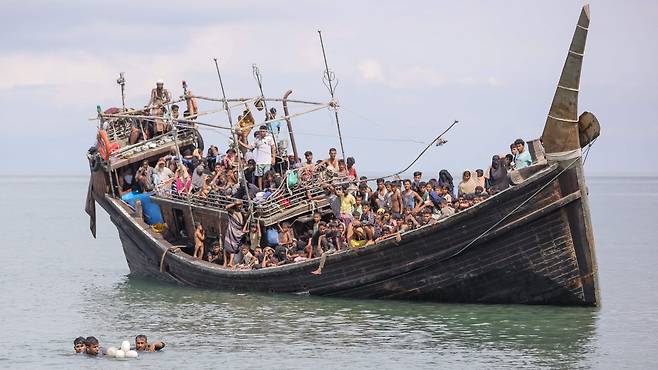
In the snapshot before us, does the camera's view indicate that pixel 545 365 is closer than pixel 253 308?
Yes

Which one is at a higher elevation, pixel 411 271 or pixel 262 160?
pixel 262 160

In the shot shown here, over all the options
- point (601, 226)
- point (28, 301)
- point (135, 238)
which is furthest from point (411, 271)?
point (601, 226)

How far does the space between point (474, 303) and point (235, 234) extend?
18.8 ft

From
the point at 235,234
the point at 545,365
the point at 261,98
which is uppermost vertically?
the point at 261,98

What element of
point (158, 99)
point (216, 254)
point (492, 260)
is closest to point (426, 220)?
point (492, 260)

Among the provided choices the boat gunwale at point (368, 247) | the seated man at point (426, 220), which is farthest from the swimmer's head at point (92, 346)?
the seated man at point (426, 220)

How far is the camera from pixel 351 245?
89.2 ft

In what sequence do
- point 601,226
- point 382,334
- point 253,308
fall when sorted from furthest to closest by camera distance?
point 601,226, point 253,308, point 382,334

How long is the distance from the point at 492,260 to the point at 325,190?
5130 mm

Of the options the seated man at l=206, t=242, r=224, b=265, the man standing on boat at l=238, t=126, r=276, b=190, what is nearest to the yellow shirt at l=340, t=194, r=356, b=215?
the man standing on boat at l=238, t=126, r=276, b=190

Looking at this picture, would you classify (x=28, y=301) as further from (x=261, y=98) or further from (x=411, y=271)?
(x=411, y=271)

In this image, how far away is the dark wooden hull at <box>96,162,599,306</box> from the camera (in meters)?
25.2

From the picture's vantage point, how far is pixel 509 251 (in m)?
25.8

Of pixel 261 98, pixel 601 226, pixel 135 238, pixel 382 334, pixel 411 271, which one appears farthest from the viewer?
pixel 601 226
